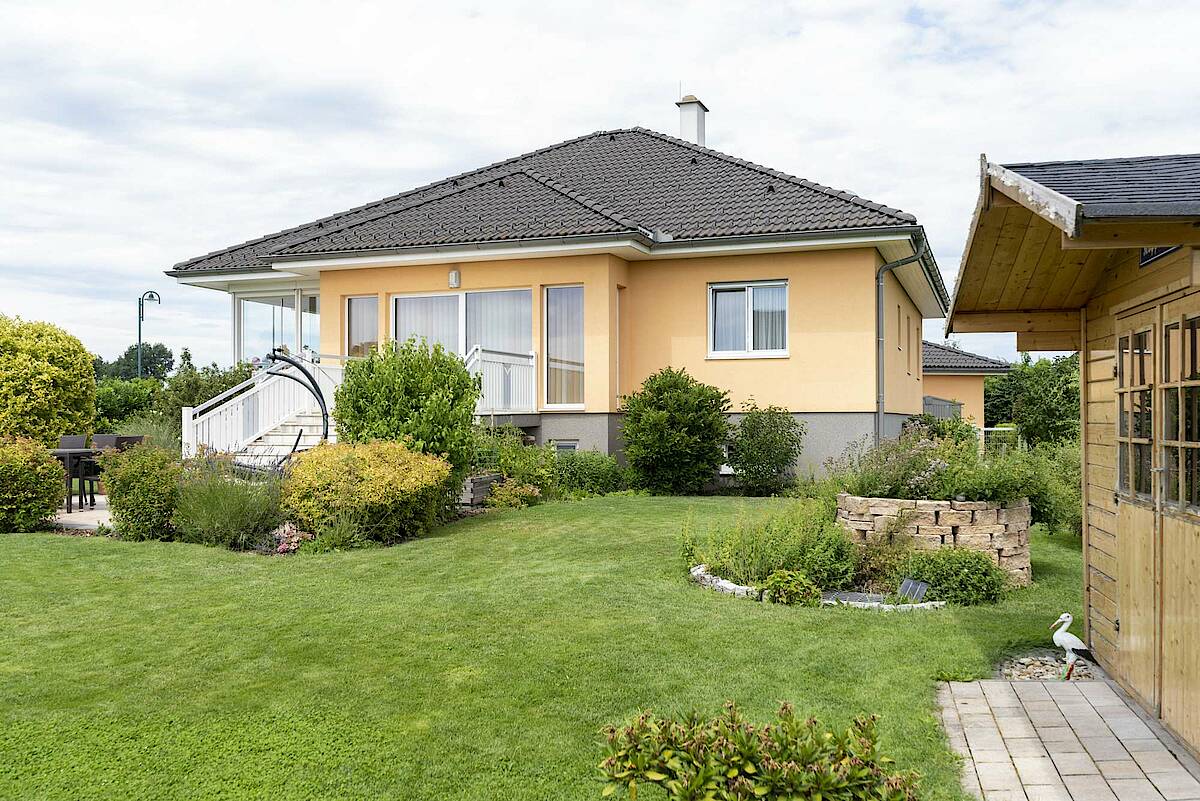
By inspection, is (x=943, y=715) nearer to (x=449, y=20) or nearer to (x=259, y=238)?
(x=449, y=20)

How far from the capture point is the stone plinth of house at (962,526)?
354 inches

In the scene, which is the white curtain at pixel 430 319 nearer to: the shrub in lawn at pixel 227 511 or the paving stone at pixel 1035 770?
the shrub in lawn at pixel 227 511

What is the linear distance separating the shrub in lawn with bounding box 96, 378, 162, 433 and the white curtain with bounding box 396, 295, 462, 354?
33.4ft

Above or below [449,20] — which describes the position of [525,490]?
below

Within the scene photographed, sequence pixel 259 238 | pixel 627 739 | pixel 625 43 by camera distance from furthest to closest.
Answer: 1. pixel 259 238
2. pixel 625 43
3. pixel 627 739

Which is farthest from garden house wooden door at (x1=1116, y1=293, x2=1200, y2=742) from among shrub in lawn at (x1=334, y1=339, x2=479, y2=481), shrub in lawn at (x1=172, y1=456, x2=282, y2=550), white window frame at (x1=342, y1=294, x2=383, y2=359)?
white window frame at (x1=342, y1=294, x2=383, y2=359)

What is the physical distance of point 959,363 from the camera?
1435 inches

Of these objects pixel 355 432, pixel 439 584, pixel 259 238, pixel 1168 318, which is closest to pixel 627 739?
pixel 1168 318

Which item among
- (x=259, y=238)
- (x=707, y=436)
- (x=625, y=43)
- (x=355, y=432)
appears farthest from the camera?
(x=259, y=238)

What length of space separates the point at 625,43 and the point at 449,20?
320cm

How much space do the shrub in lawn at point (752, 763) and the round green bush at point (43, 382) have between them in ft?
62.3

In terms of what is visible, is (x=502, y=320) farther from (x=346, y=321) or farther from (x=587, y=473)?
(x=587, y=473)

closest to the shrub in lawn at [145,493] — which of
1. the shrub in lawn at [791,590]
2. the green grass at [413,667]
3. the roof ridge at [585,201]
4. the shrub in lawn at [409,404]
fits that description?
the green grass at [413,667]

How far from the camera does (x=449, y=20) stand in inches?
457
